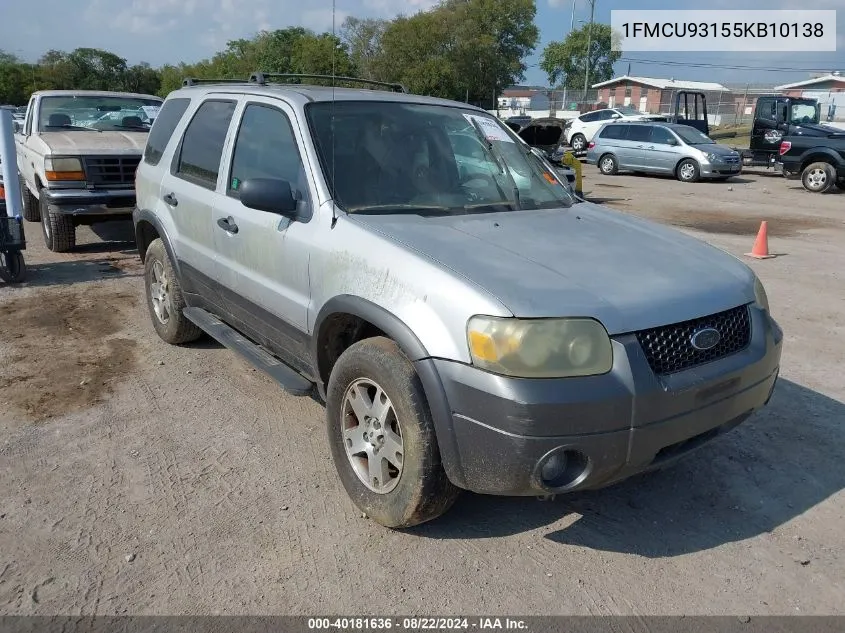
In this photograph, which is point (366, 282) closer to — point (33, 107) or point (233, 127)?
point (233, 127)

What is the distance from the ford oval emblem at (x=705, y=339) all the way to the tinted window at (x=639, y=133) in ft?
62.2

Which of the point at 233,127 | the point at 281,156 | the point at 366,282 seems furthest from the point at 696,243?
the point at 233,127

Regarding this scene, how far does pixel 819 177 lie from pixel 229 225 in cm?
1724

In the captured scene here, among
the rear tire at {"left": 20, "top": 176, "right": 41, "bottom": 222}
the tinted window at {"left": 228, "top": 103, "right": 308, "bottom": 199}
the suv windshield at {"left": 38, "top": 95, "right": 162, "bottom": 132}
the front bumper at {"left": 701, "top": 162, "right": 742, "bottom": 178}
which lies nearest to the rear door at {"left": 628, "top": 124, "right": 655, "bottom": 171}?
the front bumper at {"left": 701, "top": 162, "right": 742, "bottom": 178}

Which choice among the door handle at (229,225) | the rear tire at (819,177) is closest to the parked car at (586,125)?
the rear tire at (819,177)

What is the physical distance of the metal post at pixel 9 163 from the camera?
21.7 ft

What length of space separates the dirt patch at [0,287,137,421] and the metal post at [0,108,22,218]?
936 millimetres

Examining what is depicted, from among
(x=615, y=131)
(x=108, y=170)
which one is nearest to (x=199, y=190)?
(x=108, y=170)

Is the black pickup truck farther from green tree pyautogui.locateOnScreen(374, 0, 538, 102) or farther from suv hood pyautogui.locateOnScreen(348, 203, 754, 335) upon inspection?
green tree pyautogui.locateOnScreen(374, 0, 538, 102)

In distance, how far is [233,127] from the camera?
4211 millimetres

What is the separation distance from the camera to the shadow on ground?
3.13 metres

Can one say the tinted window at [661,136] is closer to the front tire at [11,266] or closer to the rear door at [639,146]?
the rear door at [639,146]

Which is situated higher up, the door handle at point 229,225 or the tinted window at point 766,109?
the tinted window at point 766,109

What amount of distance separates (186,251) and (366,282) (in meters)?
2.18
